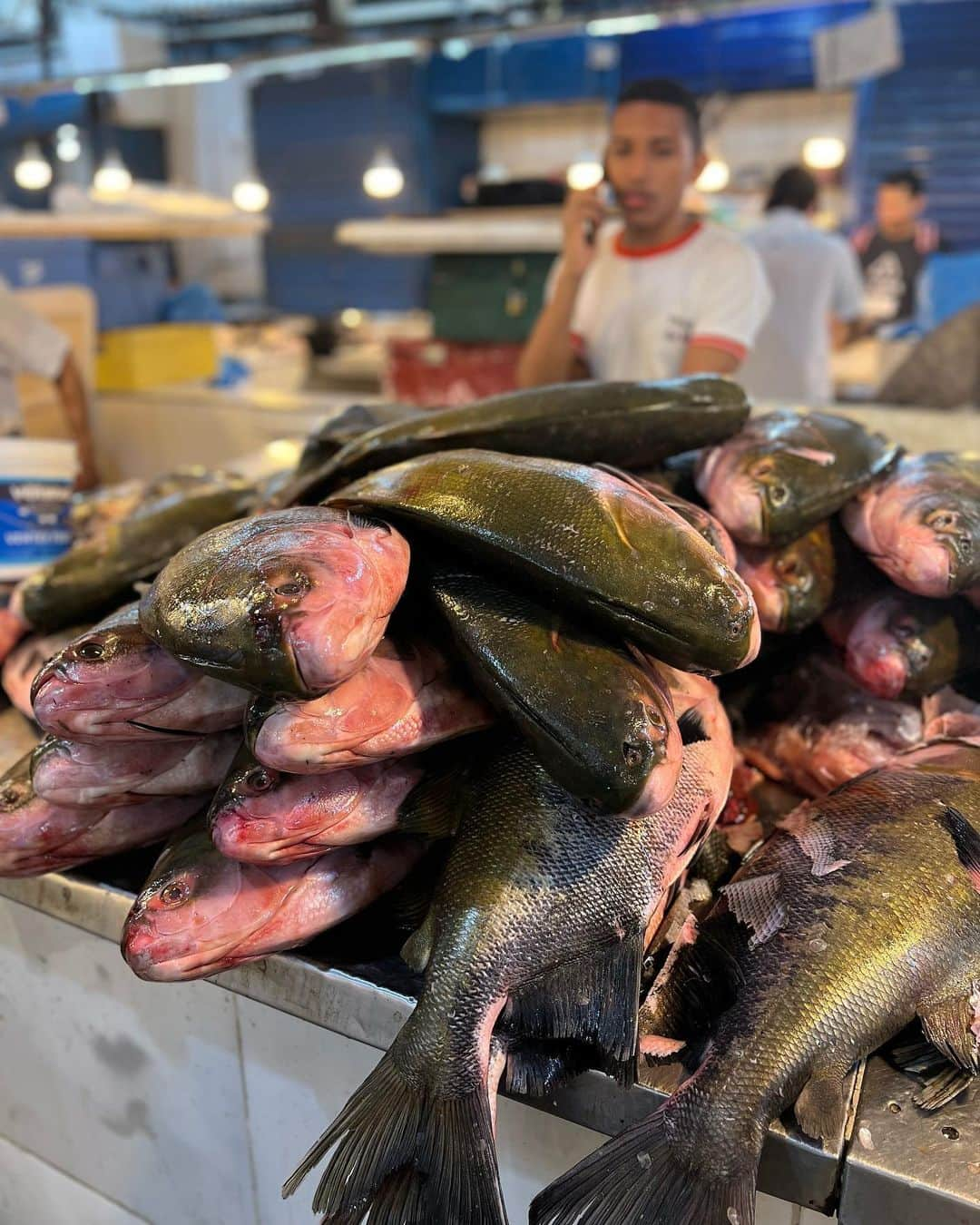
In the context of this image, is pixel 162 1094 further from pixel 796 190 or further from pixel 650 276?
pixel 796 190

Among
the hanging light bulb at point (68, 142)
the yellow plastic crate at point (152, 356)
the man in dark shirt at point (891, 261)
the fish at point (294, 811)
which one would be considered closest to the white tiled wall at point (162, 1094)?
the fish at point (294, 811)

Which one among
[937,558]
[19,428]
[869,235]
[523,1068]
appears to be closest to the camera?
[523,1068]

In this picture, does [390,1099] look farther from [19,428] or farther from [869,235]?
[869,235]

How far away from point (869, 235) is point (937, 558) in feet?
22.3

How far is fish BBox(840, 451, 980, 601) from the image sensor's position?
3.51 ft

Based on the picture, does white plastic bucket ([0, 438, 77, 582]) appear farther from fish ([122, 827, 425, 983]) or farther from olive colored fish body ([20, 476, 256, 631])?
fish ([122, 827, 425, 983])

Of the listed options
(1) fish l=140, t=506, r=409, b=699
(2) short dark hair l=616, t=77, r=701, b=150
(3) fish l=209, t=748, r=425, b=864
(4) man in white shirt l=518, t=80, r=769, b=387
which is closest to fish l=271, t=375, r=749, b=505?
(1) fish l=140, t=506, r=409, b=699

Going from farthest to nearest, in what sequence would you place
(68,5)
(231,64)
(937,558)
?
(68,5), (231,64), (937,558)

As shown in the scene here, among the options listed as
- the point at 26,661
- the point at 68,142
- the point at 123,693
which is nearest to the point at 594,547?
the point at 123,693

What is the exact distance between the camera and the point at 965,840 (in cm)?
97

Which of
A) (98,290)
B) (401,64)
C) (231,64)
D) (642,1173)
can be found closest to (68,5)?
(401,64)

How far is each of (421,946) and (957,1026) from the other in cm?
51

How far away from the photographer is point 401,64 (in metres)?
A: 9.65

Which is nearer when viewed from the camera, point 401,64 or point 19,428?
point 19,428
